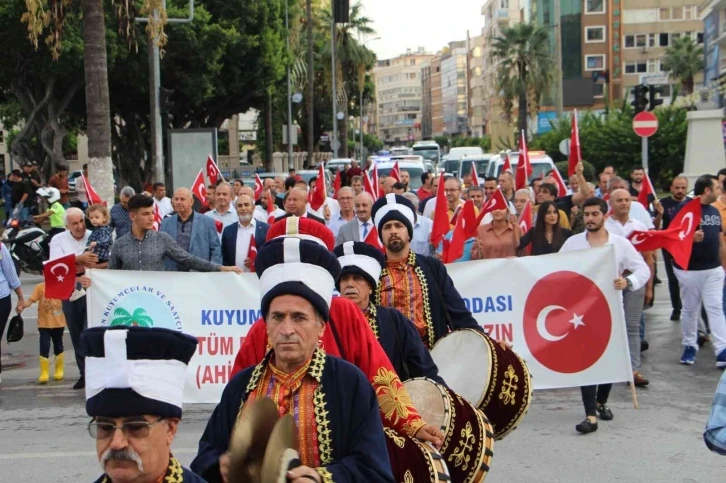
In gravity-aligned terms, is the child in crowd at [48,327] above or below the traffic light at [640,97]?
below

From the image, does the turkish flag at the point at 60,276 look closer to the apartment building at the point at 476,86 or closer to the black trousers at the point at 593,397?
the black trousers at the point at 593,397

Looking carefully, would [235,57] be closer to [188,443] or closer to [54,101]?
[54,101]

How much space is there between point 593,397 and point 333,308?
469cm

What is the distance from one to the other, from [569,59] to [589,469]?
321ft

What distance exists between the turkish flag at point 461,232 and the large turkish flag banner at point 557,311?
205 cm

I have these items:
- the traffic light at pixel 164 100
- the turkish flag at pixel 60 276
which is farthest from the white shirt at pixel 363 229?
the traffic light at pixel 164 100

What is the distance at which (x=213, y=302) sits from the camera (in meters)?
9.55

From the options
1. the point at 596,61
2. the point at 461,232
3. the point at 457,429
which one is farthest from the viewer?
the point at 596,61

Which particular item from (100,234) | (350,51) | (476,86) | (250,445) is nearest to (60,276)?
(100,234)

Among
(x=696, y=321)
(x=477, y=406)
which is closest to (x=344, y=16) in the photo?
(x=696, y=321)

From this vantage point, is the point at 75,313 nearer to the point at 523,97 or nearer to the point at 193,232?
the point at 193,232

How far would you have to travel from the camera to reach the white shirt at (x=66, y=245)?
1046 cm

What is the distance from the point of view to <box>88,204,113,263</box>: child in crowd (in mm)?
10438

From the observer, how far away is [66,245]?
1050cm
